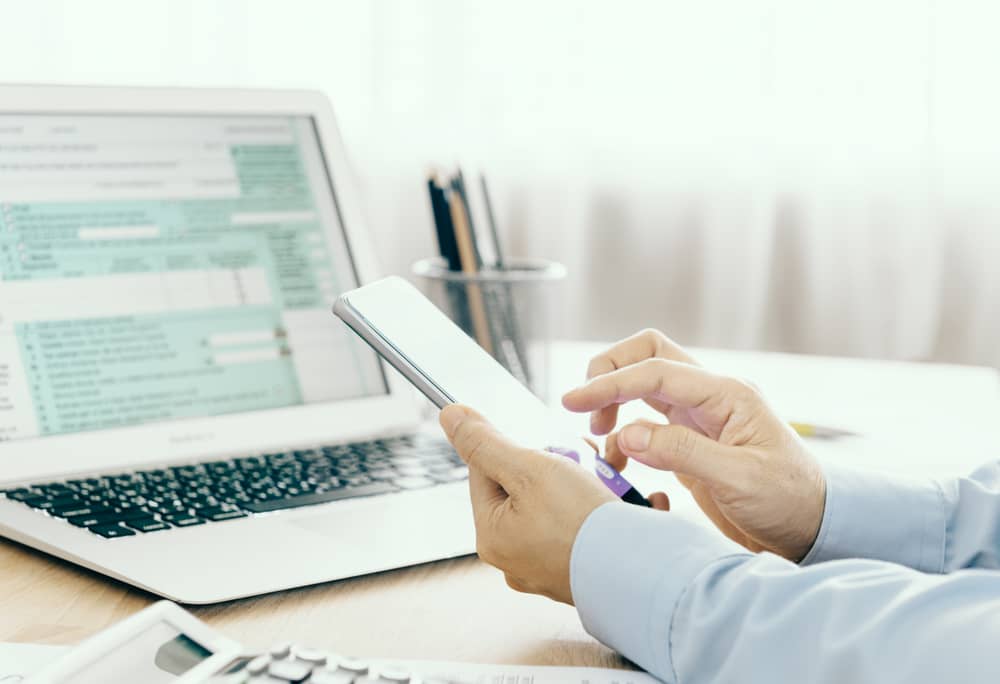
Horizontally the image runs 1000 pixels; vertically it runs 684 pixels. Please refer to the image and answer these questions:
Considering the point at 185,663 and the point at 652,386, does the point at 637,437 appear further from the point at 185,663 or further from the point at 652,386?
the point at 185,663

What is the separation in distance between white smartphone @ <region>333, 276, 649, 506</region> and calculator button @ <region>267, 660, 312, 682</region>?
0.60 ft

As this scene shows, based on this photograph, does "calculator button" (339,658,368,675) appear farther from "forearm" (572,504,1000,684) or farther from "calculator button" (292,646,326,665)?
"forearm" (572,504,1000,684)

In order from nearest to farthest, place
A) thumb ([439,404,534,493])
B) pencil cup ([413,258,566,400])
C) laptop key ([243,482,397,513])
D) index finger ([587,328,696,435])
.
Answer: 1. thumb ([439,404,534,493])
2. laptop key ([243,482,397,513])
3. index finger ([587,328,696,435])
4. pencil cup ([413,258,566,400])

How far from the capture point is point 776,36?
1494 mm

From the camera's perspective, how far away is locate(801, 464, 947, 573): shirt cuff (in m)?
0.61

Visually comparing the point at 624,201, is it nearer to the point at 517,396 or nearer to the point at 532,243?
the point at 532,243

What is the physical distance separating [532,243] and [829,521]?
111cm

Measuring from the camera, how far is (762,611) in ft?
1.44

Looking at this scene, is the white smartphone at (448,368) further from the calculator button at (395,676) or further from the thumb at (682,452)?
the calculator button at (395,676)

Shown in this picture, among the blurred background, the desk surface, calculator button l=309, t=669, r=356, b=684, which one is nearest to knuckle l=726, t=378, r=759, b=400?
the desk surface

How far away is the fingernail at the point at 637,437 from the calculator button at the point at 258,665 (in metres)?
0.25

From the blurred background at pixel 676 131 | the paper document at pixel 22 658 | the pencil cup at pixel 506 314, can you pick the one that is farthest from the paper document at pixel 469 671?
the blurred background at pixel 676 131

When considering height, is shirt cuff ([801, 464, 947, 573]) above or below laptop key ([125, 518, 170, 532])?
below

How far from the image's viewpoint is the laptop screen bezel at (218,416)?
0.71 meters
